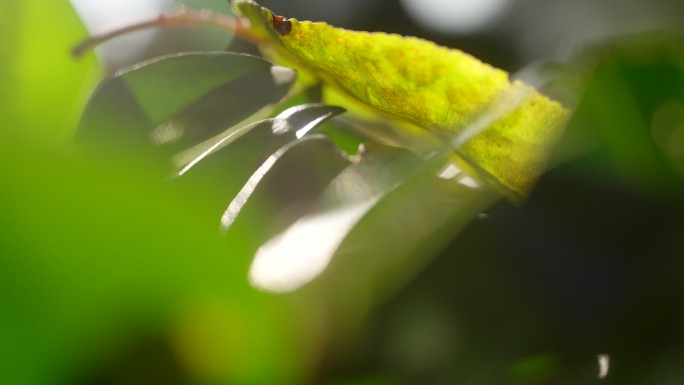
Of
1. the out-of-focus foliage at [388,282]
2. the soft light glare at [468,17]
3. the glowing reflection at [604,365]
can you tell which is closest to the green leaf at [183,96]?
the out-of-focus foliage at [388,282]

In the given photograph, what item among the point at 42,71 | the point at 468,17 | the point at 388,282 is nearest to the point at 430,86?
the point at 388,282

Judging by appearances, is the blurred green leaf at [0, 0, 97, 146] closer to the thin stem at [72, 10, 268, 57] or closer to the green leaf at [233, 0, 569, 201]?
the thin stem at [72, 10, 268, 57]

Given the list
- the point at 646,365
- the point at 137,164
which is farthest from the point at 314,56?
the point at 646,365

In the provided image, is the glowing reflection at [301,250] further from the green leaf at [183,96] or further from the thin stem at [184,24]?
the thin stem at [184,24]

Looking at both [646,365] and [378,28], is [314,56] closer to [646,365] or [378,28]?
[646,365]

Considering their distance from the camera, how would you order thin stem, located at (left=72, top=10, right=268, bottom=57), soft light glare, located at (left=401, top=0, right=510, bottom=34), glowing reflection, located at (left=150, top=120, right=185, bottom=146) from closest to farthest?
glowing reflection, located at (left=150, top=120, right=185, bottom=146)
thin stem, located at (left=72, top=10, right=268, bottom=57)
soft light glare, located at (left=401, top=0, right=510, bottom=34)

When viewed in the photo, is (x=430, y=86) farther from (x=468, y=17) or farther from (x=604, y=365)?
(x=468, y=17)

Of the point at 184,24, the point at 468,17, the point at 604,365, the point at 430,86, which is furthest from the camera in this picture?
the point at 468,17

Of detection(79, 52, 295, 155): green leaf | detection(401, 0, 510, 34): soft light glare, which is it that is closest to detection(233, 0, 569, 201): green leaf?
detection(79, 52, 295, 155): green leaf
